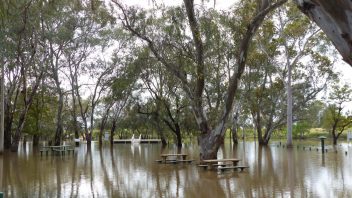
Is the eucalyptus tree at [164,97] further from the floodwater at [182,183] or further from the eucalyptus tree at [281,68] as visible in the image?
the floodwater at [182,183]

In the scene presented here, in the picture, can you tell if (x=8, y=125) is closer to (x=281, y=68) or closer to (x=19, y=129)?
(x=19, y=129)

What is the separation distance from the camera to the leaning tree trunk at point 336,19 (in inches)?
129

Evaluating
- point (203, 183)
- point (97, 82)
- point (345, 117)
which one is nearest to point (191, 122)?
point (97, 82)

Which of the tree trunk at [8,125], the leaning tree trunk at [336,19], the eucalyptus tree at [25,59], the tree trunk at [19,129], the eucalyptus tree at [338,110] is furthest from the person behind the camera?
the eucalyptus tree at [338,110]

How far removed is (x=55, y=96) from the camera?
42.8 meters

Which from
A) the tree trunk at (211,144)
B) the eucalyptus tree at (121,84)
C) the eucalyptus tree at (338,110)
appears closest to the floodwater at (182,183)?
the tree trunk at (211,144)

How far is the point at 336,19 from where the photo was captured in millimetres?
3350

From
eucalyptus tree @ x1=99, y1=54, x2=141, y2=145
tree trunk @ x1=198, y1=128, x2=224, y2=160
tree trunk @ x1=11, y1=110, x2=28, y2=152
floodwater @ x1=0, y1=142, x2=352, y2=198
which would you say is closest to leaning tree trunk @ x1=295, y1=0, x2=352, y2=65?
floodwater @ x1=0, y1=142, x2=352, y2=198

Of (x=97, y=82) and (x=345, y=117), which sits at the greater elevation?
(x=97, y=82)

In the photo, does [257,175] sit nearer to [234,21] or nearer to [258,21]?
[258,21]

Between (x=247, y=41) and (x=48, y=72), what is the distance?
77.8ft

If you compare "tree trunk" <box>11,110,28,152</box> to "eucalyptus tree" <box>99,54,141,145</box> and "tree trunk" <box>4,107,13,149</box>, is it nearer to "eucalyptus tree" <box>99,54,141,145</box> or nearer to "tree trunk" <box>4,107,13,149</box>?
"tree trunk" <box>4,107,13,149</box>

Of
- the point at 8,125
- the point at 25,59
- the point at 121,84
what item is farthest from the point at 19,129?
the point at 121,84

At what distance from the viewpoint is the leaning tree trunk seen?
3275mm
